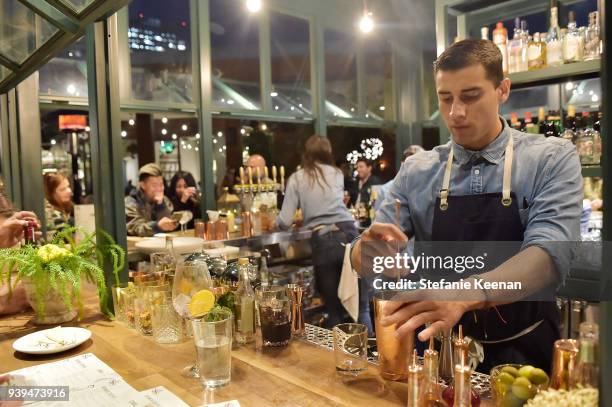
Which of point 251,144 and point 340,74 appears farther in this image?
point 340,74

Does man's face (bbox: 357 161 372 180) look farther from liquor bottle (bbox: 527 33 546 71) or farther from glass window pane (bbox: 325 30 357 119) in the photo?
liquor bottle (bbox: 527 33 546 71)

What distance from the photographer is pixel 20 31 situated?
210 cm

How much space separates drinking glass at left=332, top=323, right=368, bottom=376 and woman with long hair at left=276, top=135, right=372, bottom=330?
9.67ft

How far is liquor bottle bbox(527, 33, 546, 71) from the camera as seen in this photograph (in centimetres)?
285

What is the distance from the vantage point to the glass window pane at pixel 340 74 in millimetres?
6402

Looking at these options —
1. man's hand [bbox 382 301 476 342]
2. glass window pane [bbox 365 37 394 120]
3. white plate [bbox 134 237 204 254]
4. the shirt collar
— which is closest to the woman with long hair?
white plate [bbox 134 237 204 254]

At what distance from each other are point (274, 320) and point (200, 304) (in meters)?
0.26

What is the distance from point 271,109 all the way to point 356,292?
239 cm

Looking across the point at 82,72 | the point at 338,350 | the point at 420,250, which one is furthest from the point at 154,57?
the point at 338,350

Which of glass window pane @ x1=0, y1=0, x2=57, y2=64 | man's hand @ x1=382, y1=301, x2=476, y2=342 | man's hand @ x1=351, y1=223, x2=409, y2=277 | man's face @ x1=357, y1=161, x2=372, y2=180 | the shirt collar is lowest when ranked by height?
man's hand @ x1=382, y1=301, x2=476, y2=342

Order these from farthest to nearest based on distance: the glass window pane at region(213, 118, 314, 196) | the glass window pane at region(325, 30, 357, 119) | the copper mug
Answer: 1. the glass window pane at region(325, 30, 357, 119)
2. the glass window pane at region(213, 118, 314, 196)
3. the copper mug

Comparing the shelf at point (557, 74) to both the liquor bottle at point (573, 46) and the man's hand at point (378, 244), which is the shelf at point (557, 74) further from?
the man's hand at point (378, 244)

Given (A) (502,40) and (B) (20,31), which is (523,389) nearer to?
(B) (20,31)

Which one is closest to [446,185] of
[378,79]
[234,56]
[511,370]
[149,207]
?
[511,370]
